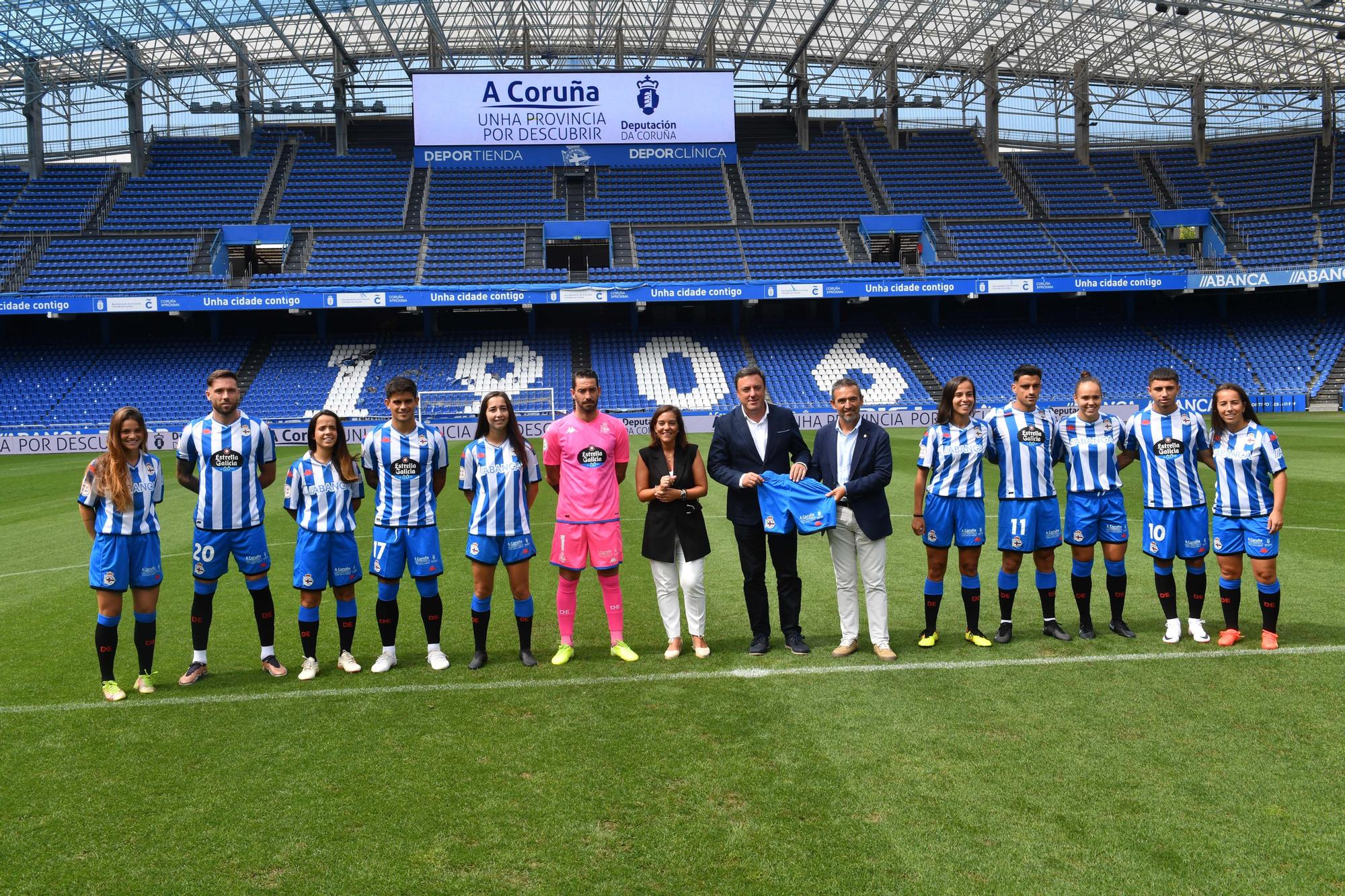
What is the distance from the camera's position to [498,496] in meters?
6.29

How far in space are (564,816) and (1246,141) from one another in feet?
163

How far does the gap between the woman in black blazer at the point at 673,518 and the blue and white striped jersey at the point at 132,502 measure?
3109 millimetres

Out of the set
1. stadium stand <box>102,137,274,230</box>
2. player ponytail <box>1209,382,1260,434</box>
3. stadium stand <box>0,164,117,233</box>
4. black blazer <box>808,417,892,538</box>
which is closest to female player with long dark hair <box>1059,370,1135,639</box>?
player ponytail <box>1209,382,1260,434</box>

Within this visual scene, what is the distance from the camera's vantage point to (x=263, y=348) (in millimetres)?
35594

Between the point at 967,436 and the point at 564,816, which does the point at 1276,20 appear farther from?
the point at 564,816

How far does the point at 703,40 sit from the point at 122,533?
36.7 m

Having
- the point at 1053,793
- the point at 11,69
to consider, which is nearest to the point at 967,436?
the point at 1053,793

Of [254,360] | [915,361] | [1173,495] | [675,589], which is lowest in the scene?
[675,589]

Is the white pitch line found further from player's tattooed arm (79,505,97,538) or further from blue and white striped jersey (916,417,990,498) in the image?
blue and white striped jersey (916,417,990,498)

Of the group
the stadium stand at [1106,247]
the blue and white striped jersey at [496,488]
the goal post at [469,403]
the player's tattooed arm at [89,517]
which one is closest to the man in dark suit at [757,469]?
the blue and white striped jersey at [496,488]

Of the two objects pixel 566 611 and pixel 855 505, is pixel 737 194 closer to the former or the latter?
pixel 855 505

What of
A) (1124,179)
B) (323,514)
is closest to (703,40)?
(1124,179)

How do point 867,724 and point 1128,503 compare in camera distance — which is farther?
point 1128,503

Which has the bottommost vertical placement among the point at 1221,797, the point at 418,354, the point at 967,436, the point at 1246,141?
the point at 1221,797
